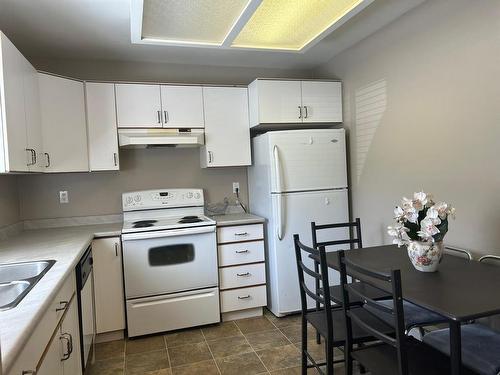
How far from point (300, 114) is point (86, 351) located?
247cm

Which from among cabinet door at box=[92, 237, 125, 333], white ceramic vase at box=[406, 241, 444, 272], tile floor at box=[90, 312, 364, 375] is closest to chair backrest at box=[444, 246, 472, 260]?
white ceramic vase at box=[406, 241, 444, 272]

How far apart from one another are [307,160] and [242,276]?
1.16m

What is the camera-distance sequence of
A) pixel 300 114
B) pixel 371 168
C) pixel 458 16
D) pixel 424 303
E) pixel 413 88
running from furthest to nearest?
pixel 300 114 → pixel 371 168 → pixel 413 88 → pixel 458 16 → pixel 424 303

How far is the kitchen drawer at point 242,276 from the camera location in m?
3.13

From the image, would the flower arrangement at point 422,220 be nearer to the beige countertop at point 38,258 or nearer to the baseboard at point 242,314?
the beige countertop at point 38,258

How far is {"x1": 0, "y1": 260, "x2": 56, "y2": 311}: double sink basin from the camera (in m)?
1.58

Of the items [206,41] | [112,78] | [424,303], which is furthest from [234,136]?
[424,303]

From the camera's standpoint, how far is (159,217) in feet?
11.2

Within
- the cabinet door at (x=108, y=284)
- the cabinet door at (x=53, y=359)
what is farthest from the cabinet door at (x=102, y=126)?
the cabinet door at (x=53, y=359)

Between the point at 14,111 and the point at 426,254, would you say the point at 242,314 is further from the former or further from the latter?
the point at 14,111

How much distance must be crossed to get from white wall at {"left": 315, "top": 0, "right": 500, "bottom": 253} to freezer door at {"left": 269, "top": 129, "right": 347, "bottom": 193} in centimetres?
17

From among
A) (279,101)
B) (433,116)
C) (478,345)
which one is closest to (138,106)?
(279,101)

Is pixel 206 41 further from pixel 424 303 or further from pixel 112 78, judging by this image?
pixel 424 303

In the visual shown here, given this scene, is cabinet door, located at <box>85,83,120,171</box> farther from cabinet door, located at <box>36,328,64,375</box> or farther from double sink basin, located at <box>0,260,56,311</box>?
cabinet door, located at <box>36,328,64,375</box>
